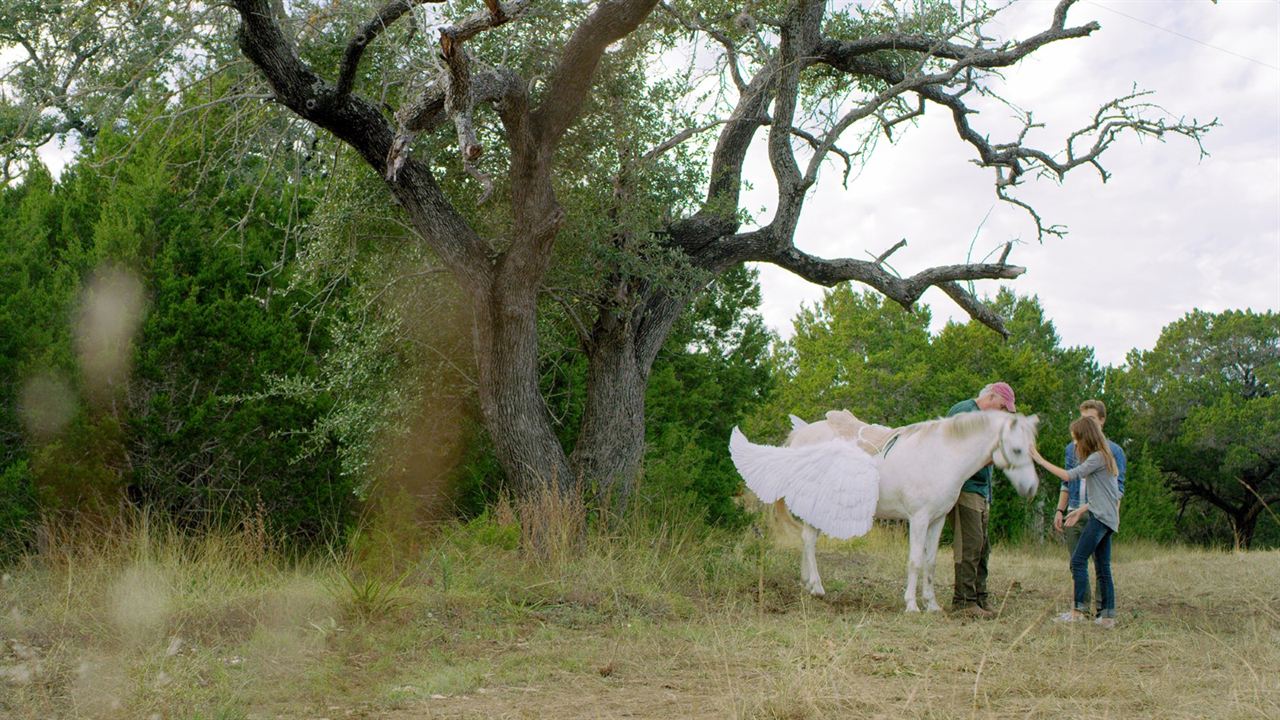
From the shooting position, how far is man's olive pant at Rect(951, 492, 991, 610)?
9406 millimetres

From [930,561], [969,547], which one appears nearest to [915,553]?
[930,561]

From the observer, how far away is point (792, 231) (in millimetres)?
11633

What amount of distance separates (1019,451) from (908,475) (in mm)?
914

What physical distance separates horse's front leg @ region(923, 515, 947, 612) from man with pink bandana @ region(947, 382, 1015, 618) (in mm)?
161

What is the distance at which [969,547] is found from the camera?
9.42m

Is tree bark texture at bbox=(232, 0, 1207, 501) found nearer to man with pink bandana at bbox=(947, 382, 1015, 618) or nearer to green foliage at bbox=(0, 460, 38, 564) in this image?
man with pink bandana at bbox=(947, 382, 1015, 618)

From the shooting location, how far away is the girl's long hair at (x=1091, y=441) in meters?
8.47

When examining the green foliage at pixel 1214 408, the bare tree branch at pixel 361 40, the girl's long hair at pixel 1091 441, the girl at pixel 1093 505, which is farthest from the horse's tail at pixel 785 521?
the green foliage at pixel 1214 408

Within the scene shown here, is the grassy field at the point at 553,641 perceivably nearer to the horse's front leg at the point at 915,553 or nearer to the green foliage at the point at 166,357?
the horse's front leg at the point at 915,553

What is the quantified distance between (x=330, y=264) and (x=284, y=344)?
3.31 feet

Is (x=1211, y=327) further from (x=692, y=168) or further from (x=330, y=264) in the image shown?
(x=330, y=264)

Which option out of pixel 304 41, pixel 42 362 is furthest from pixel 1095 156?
pixel 42 362

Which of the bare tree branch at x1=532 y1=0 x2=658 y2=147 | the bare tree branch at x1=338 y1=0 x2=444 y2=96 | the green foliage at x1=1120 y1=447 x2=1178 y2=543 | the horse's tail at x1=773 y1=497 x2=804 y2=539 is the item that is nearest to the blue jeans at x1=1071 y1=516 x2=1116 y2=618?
the horse's tail at x1=773 y1=497 x2=804 y2=539

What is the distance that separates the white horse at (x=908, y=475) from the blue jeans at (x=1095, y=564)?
1.83 ft
